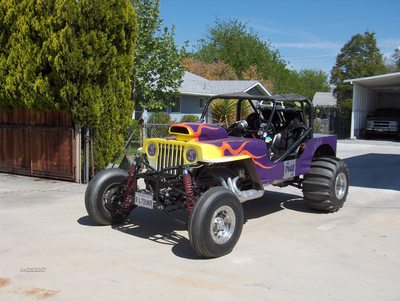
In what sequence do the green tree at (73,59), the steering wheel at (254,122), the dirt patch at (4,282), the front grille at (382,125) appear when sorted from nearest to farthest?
the dirt patch at (4,282), the steering wheel at (254,122), the green tree at (73,59), the front grille at (382,125)

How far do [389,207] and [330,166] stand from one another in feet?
5.21

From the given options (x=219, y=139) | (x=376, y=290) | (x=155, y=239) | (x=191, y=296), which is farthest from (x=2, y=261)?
(x=376, y=290)

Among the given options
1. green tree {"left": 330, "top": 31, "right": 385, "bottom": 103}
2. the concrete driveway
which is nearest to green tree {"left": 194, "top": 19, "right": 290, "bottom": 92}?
green tree {"left": 330, "top": 31, "right": 385, "bottom": 103}

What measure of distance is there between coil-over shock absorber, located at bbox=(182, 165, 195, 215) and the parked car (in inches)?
996

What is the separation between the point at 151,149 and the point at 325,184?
3.01m

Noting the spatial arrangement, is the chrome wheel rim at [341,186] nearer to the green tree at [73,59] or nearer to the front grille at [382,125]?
the green tree at [73,59]

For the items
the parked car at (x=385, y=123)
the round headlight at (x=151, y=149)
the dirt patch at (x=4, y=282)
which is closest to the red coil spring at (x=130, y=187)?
the round headlight at (x=151, y=149)

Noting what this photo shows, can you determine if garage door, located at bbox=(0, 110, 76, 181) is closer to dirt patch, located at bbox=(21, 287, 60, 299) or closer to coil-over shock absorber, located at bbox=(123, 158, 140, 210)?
coil-over shock absorber, located at bbox=(123, 158, 140, 210)

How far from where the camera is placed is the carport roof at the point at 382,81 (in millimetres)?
26844

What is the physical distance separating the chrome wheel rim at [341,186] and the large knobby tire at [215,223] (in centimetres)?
300

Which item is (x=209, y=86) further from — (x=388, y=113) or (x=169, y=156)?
(x=169, y=156)

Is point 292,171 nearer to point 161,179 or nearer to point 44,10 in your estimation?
point 161,179

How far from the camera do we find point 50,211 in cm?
823

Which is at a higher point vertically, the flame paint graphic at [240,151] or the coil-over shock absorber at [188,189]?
the flame paint graphic at [240,151]
